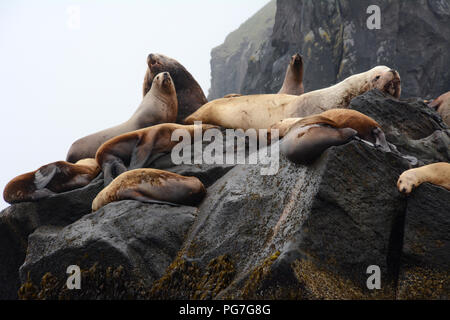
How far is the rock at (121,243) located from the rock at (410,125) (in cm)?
233

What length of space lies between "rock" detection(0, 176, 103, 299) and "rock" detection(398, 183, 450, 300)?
3.68 metres

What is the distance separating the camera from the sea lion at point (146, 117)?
23.2ft

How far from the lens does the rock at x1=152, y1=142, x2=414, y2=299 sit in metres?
2.99

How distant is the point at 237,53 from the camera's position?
43156 mm

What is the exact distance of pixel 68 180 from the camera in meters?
5.73

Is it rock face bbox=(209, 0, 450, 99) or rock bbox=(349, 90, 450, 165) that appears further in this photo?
rock face bbox=(209, 0, 450, 99)

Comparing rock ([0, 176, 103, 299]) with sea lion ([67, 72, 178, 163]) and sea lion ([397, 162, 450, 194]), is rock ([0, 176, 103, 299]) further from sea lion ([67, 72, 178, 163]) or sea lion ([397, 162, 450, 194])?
sea lion ([397, 162, 450, 194])

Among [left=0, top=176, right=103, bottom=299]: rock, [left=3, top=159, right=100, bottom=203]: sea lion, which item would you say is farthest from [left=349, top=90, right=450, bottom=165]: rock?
[left=3, top=159, right=100, bottom=203]: sea lion

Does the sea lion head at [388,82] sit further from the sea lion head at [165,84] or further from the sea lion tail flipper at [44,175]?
the sea lion tail flipper at [44,175]

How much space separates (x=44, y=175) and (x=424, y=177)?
4.50m

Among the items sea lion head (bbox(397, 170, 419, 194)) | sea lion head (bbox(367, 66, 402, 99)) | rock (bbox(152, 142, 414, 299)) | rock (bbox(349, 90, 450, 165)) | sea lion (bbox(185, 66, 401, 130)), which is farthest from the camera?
sea lion (bbox(185, 66, 401, 130))
